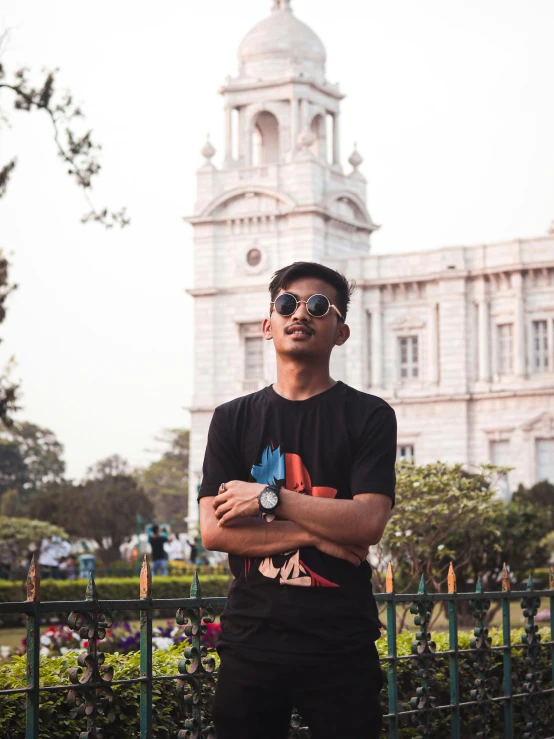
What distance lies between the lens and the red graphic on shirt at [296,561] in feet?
11.9

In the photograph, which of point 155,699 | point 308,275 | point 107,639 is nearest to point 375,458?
point 308,275

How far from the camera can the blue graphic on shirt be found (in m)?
3.75

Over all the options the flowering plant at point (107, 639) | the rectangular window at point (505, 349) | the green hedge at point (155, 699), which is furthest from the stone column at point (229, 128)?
the green hedge at point (155, 699)

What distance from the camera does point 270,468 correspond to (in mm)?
3770

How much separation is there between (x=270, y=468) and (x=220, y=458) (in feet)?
0.57

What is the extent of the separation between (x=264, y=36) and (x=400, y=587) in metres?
31.7

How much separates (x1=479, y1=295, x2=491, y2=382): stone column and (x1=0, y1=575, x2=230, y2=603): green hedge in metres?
20.6

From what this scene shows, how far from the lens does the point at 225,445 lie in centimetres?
386

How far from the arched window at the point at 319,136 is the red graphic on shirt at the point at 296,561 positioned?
4688 centimetres

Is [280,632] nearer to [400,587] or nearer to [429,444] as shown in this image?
[400,587]

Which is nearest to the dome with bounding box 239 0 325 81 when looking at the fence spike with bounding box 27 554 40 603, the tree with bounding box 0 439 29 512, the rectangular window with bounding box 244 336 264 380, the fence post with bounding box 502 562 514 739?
the rectangular window with bounding box 244 336 264 380

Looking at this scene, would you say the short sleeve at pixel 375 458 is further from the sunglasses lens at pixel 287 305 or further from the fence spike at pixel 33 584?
the fence spike at pixel 33 584

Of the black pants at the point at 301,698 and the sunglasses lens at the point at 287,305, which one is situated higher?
the sunglasses lens at the point at 287,305

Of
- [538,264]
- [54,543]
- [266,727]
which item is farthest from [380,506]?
[538,264]
